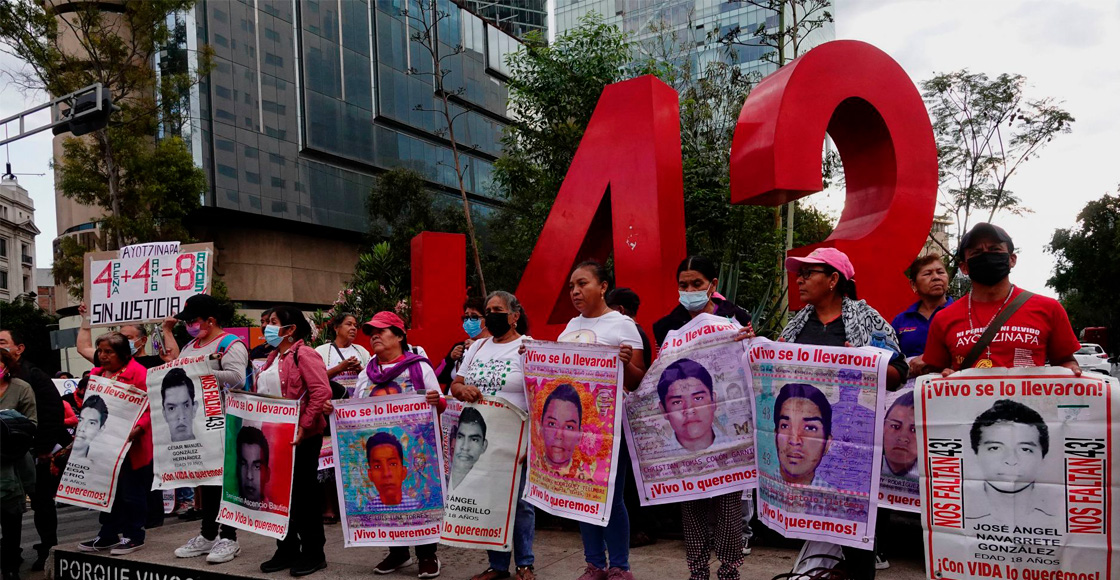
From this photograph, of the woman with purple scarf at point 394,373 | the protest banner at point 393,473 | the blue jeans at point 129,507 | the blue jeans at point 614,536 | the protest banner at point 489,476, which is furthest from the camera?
the blue jeans at point 129,507

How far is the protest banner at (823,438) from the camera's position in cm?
365

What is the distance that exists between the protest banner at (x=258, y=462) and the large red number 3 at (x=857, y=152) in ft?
12.4

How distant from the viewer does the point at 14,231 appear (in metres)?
66.4

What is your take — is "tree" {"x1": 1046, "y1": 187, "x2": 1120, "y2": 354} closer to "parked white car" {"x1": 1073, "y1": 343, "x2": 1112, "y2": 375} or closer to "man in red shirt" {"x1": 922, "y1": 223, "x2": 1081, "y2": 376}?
"parked white car" {"x1": 1073, "y1": 343, "x2": 1112, "y2": 375}

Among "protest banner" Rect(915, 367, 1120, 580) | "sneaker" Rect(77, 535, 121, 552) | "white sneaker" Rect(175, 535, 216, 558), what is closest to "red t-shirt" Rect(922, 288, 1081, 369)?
"protest banner" Rect(915, 367, 1120, 580)

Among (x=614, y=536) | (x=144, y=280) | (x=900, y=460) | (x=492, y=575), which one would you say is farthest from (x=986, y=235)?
(x=144, y=280)

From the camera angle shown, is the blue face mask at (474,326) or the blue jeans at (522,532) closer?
the blue jeans at (522,532)

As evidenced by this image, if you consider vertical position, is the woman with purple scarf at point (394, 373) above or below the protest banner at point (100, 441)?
above

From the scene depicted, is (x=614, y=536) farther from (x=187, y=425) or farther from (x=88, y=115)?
(x=88, y=115)

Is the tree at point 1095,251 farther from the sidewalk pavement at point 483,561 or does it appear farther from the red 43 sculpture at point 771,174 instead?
the sidewalk pavement at point 483,561

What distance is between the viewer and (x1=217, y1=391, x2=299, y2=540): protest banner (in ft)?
18.1

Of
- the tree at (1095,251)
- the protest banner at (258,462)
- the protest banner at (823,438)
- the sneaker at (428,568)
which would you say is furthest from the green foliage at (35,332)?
the tree at (1095,251)

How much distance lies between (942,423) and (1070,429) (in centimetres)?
46

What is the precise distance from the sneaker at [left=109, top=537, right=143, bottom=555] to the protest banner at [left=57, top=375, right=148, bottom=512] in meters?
0.33
